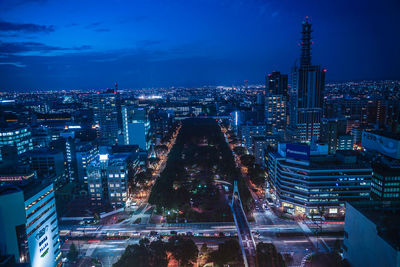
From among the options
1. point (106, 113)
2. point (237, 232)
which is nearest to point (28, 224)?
point (237, 232)

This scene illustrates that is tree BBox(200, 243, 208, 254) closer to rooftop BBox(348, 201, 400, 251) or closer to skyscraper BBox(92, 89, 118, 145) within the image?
rooftop BBox(348, 201, 400, 251)

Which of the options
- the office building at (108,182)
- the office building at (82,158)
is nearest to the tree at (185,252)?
the office building at (108,182)

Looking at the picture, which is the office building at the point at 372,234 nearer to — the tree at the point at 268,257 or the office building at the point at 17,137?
the tree at the point at 268,257

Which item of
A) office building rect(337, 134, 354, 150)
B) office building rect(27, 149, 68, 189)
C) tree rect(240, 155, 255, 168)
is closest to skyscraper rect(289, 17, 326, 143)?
office building rect(337, 134, 354, 150)

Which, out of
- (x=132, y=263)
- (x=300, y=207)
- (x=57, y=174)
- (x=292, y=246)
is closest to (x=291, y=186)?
(x=300, y=207)

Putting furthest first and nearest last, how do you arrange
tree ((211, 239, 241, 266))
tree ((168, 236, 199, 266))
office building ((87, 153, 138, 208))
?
office building ((87, 153, 138, 208)) → tree ((168, 236, 199, 266)) → tree ((211, 239, 241, 266))

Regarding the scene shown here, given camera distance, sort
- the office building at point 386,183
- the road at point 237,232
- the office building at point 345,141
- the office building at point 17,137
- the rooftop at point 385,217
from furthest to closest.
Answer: the office building at point 345,141 < the office building at point 17,137 < the office building at point 386,183 < the road at point 237,232 < the rooftop at point 385,217

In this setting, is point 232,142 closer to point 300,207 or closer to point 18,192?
point 300,207
